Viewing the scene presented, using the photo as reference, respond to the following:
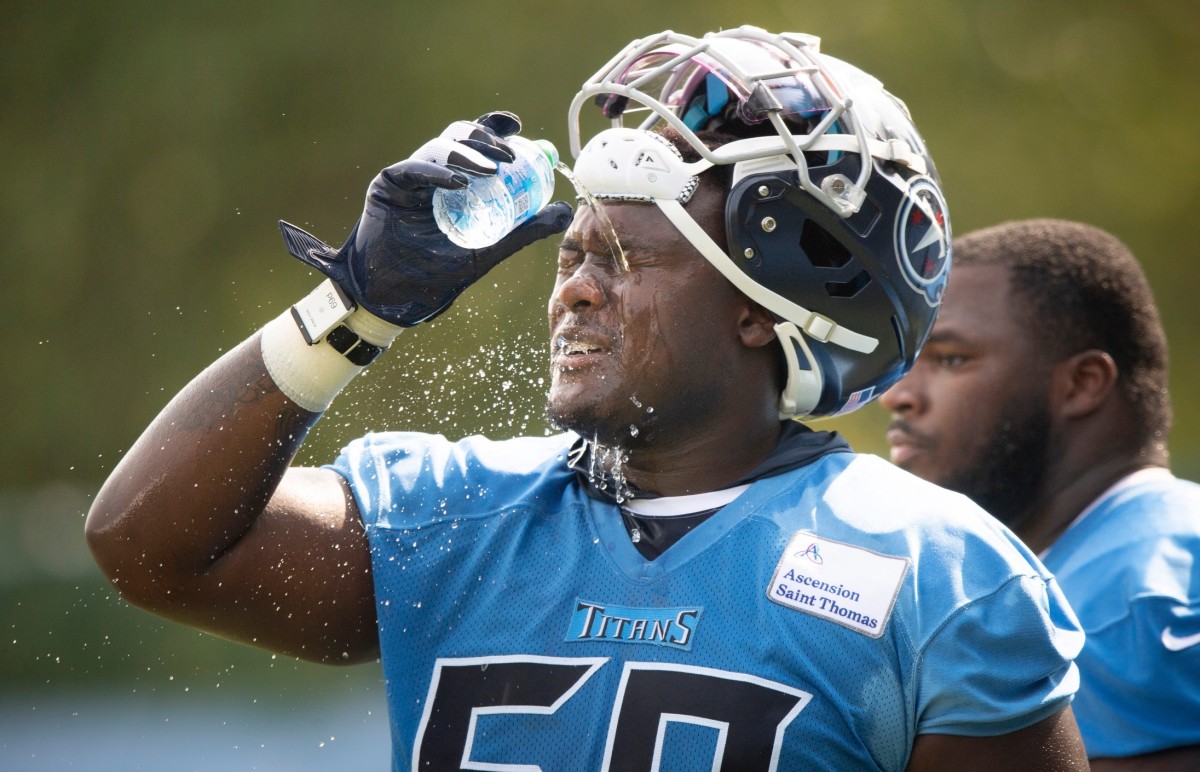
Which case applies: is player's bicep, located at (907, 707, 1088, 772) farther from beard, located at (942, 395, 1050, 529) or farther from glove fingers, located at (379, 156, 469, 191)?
beard, located at (942, 395, 1050, 529)

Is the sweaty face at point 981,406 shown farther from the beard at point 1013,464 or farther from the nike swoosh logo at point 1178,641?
the nike swoosh logo at point 1178,641

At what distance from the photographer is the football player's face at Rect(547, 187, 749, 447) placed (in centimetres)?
216

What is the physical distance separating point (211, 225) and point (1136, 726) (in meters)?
7.21

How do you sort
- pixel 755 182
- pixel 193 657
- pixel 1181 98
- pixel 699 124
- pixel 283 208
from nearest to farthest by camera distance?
pixel 755 182 < pixel 699 124 < pixel 193 657 < pixel 283 208 < pixel 1181 98

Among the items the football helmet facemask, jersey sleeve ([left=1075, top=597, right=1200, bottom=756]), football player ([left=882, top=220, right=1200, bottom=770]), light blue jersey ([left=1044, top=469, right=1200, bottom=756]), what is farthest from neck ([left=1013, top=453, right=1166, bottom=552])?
the football helmet facemask

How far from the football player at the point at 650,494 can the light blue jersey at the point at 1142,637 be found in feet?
2.46

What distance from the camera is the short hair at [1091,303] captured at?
11.1 feet

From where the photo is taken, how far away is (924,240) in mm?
2322

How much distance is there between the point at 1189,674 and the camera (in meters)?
2.63

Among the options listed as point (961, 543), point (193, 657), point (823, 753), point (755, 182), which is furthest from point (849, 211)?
point (193, 657)

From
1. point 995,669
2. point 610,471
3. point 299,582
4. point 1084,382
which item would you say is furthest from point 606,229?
point 1084,382

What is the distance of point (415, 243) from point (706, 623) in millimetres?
730

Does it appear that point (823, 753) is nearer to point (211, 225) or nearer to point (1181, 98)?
point (211, 225)

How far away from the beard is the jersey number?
1567mm
